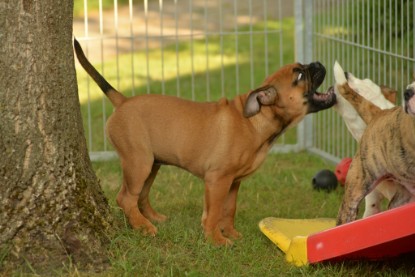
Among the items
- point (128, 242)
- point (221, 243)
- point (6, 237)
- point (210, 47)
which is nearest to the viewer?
point (6, 237)

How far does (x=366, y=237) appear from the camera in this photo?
16.0 ft

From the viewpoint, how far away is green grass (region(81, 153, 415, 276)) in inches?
209

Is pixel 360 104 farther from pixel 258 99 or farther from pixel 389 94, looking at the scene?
pixel 258 99

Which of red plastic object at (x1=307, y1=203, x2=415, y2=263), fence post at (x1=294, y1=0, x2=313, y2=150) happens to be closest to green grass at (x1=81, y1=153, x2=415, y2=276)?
red plastic object at (x1=307, y1=203, x2=415, y2=263)

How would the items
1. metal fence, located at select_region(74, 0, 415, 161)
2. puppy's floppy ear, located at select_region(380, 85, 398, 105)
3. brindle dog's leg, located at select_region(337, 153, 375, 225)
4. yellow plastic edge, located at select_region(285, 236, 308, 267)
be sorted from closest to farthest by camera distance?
1. yellow plastic edge, located at select_region(285, 236, 308, 267)
2. brindle dog's leg, located at select_region(337, 153, 375, 225)
3. puppy's floppy ear, located at select_region(380, 85, 398, 105)
4. metal fence, located at select_region(74, 0, 415, 161)

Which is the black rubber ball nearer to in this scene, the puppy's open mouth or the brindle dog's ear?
the puppy's open mouth

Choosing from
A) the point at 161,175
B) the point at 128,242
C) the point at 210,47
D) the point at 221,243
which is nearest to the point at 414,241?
the point at 221,243

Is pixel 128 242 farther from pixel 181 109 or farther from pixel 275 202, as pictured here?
pixel 275 202

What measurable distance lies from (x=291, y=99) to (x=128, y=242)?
1460mm

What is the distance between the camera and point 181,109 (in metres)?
6.23

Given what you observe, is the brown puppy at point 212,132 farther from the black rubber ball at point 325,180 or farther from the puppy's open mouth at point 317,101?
the black rubber ball at point 325,180

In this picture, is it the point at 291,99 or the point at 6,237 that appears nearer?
the point at 6,237

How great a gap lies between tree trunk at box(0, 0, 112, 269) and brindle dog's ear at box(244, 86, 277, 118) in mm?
1250

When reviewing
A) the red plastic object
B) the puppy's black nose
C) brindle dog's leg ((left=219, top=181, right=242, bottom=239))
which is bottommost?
brindle dog's leg ((left=219, top=181, right=242, bottom=239))
